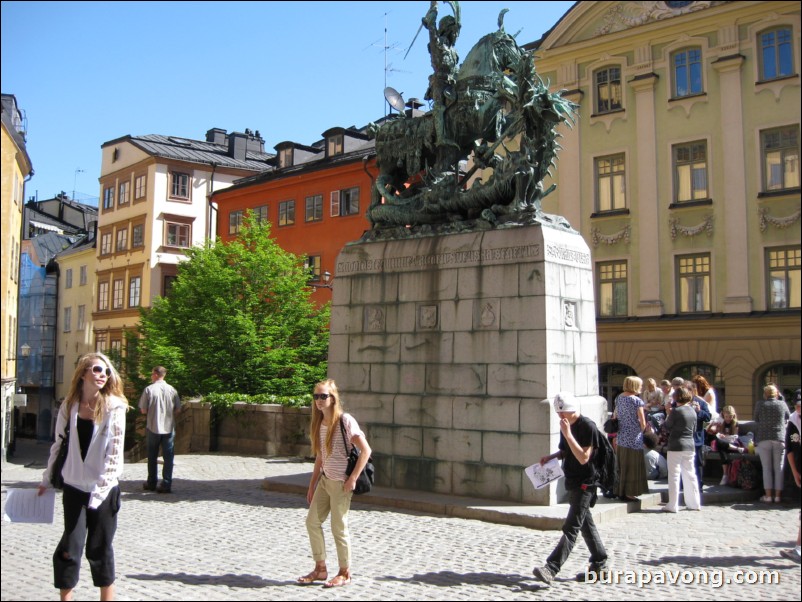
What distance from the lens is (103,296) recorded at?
5116 centimetres

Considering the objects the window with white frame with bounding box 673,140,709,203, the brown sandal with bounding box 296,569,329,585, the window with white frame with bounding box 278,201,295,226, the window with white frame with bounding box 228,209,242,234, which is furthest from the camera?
the window with white frame with bounding box 228,209,242,234

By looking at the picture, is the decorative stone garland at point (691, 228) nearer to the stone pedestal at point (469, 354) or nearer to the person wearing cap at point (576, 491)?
the stone pedestal at point (469, 354)

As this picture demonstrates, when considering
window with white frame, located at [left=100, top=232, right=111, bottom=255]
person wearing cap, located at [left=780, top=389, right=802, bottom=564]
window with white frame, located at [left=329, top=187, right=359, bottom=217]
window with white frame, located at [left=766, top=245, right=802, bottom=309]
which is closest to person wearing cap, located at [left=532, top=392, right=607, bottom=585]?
person wearing cap, located at [left=780, top=389, right=802, bottom=564]

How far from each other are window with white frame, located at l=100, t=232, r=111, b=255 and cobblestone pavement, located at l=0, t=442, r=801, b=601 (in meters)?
41.8

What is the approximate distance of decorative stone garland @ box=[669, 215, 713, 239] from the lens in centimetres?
2666

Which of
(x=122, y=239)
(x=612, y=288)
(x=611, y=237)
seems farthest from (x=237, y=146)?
(x=612, y=288)

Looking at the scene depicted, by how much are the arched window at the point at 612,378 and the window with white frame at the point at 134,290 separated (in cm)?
2785

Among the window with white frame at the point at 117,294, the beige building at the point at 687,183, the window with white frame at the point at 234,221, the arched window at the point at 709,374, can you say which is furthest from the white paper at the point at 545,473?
the window with white frame at the point at 117,294

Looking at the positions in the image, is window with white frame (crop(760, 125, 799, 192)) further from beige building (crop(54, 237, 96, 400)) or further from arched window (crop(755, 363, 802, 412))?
beige building (crop(54, 237, 96, 400))

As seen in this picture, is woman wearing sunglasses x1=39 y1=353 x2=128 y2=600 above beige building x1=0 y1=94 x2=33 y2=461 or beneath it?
beneath

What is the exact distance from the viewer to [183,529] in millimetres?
A: 9602

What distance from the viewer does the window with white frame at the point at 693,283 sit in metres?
26.7

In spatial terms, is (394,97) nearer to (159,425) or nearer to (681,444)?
(159,425)

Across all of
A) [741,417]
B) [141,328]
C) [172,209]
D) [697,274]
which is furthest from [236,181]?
[741,417]
